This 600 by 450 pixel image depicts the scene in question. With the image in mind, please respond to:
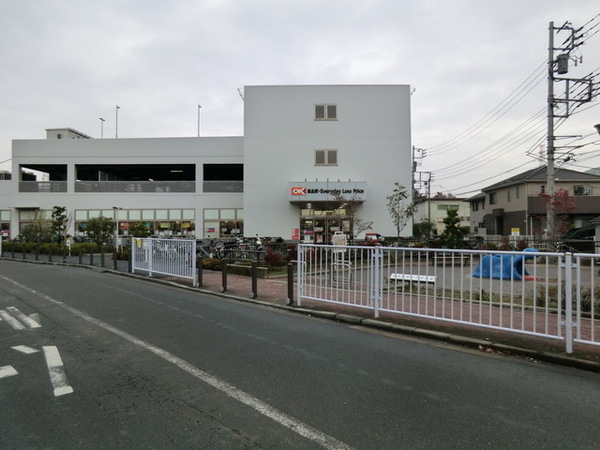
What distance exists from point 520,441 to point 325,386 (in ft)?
5.95

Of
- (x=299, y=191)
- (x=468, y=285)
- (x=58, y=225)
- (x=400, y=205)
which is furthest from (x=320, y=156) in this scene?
(x=468, y=285)

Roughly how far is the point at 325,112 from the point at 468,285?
72.4ft

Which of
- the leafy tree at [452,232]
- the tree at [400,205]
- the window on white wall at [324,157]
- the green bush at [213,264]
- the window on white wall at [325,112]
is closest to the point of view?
the green bush at [213,264]

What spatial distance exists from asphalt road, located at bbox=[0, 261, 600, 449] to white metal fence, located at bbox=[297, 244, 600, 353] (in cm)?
93

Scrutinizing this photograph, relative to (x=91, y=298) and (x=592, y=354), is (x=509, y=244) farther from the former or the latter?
(x=91, y=298)

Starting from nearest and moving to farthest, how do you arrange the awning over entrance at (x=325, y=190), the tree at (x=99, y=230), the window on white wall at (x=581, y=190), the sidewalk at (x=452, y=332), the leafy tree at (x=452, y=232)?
1. the sidewalk at (x=452, y=332)
2. the leafy tree at (x=452, y=232)
3. the awning over entrance at (x=325, y=190)
4. the tree at (x=99, y=230)
5. the window on white wall at (x=581, y=190)

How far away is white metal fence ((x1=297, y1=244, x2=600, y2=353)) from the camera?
17.0 ft

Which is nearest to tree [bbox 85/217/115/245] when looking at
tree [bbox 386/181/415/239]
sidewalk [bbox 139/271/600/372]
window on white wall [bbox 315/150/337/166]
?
window on white wall [bbox 315/150/337/166]

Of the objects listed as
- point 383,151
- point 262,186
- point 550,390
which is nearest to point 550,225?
point 383,151

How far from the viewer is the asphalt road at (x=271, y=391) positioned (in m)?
3.01

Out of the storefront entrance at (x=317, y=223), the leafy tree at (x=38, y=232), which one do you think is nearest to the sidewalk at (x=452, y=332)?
the storefront entrance at (x=317, y=223)

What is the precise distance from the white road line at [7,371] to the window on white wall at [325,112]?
79.7 feet

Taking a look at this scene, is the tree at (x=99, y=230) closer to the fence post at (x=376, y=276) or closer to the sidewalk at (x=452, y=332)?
the sidewalk at (x=452, y=332)

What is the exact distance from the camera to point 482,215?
46.7m
